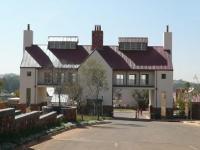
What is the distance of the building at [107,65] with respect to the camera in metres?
72.2

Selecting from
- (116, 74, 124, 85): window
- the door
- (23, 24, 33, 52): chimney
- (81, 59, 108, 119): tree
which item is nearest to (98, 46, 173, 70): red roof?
(116, 74, 124, 85): window

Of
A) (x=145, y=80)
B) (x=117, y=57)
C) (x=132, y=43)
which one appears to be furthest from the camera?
(x=132, y=43)

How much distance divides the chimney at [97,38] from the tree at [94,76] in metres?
5.93

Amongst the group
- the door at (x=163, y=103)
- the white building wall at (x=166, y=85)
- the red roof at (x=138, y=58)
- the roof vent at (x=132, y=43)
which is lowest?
the door at (x=163, y=103)

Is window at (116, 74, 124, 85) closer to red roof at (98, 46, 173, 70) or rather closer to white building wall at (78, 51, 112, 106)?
red roof at (98, 46, 173, 70)

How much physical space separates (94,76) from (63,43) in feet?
38.5

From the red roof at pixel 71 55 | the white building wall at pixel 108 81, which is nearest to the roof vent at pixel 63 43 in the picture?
the red roof at pixel 71 55

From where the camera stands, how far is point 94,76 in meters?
69.2

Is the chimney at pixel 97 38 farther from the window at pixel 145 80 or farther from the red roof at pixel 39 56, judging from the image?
the window at pixel 145 80

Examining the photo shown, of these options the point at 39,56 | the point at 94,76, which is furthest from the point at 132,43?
the point at 39,56

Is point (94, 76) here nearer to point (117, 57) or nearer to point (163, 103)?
point (117, 57)

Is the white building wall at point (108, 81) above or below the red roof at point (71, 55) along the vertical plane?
below

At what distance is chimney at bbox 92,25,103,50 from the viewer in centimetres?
7562

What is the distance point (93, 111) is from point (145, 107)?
30847mm
